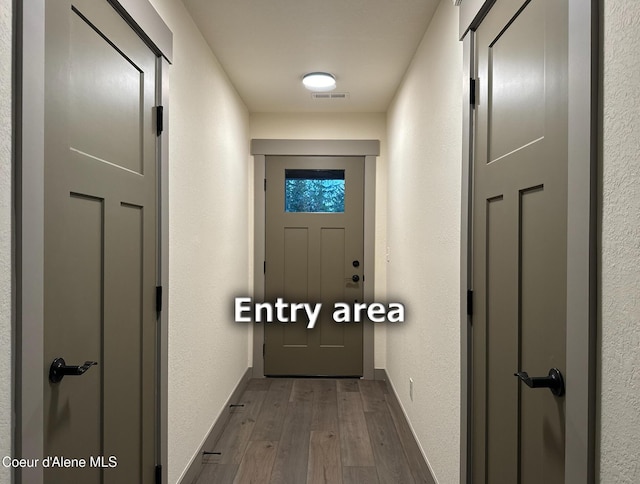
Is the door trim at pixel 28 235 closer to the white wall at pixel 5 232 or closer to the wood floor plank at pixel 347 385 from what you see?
the white wall at pixel 5 232

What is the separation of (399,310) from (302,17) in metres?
2.20

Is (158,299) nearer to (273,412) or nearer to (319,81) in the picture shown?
(273,412)

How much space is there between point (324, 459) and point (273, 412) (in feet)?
2.88

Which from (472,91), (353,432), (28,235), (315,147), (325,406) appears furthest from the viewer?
(315,147)

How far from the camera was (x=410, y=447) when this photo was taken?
2.85 metres

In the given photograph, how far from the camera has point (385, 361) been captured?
171 inches

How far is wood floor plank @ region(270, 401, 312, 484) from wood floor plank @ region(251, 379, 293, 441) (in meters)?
0.05

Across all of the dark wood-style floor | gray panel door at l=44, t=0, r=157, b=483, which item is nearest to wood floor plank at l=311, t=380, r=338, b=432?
the dark wood-style floor

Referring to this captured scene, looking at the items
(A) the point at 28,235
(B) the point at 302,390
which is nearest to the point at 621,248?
(A) the point at 28,235

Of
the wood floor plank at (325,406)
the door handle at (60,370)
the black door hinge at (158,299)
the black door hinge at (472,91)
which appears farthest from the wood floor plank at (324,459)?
the black door hinge at (472,91)

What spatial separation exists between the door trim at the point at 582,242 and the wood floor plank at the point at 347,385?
3174 mm

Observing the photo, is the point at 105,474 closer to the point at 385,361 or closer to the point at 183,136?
the point at 183,136

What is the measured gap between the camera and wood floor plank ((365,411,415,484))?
254cm

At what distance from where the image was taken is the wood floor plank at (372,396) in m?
3.63
